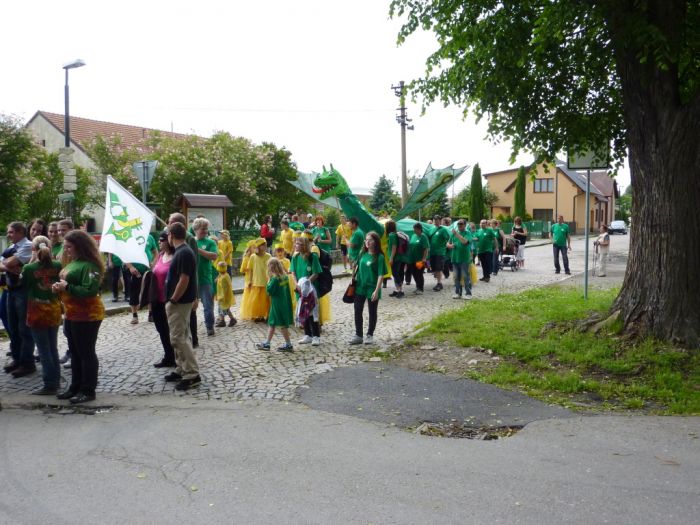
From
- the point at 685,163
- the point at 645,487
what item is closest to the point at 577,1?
the point at 685,163

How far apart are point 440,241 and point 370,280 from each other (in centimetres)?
698

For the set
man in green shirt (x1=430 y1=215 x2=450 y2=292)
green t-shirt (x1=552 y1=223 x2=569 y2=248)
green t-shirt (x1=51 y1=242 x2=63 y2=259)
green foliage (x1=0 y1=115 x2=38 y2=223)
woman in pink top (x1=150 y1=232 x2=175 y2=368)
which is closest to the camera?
woman in pink top (x1=150 y1=232 x2=175 y2=368)

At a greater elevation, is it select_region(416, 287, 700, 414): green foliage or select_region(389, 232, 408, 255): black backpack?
select_region(389, 232, 408, 255): black backpack

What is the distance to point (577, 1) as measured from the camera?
22.1ft

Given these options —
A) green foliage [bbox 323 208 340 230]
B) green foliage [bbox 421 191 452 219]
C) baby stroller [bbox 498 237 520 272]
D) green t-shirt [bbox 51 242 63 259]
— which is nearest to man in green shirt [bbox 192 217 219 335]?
green t-shirt [bbox 51 242 63 259]

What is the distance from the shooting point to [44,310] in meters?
6.55

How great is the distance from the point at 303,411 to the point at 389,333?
3.93 metres

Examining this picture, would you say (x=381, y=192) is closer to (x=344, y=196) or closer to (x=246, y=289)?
(x=344, y=196)

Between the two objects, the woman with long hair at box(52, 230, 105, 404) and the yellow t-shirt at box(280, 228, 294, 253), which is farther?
the yellow t-shirt at box(280, 228, 294, 253)

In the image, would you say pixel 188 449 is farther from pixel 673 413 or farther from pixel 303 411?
pixel 673 413

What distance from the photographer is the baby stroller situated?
2016 centimetres

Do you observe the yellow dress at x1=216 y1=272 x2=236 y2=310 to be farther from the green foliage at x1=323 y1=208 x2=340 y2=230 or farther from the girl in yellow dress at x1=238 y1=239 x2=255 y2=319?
the green foliage at x1=323 y1=208 x2=340 y2=230

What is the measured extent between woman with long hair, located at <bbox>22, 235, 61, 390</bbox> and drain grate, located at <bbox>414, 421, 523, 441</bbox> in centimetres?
394

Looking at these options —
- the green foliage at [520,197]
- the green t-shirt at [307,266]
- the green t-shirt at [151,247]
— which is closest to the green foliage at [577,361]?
the green t-shirt at [307,266]
